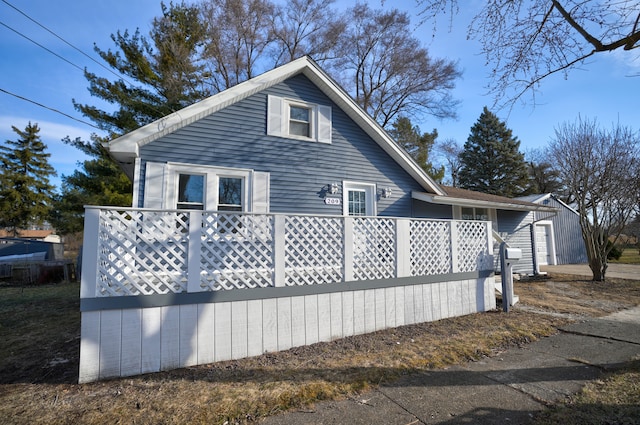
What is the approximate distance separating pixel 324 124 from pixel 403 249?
178 inches

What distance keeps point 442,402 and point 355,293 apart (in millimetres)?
2239

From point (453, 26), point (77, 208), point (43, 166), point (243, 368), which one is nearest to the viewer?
point (243, 368)

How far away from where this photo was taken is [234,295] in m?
4.27

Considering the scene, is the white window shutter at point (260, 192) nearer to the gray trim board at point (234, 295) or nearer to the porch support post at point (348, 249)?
the porch support post at point (348, 249)

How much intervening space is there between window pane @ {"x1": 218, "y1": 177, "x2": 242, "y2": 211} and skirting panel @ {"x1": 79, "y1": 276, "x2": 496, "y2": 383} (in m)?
3.63

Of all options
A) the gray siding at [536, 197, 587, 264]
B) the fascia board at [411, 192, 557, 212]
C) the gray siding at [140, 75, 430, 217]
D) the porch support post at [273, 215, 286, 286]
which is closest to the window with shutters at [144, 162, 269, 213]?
the gray siding at [140, 75, 430, 217]

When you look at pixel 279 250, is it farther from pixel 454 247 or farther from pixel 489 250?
pixel 489 250

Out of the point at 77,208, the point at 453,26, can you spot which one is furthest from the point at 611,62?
the point at 77,208

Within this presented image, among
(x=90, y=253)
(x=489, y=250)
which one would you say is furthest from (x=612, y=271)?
(x=90, y=253)

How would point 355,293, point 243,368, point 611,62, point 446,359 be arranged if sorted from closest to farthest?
point 243,368
point 446,359
point 355,293
point 611,62

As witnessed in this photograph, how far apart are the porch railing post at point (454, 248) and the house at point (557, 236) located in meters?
13.7

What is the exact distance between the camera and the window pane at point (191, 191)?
7.17 meters

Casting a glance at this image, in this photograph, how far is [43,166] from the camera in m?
35.4

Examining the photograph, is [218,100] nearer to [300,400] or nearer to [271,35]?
[300,400]
